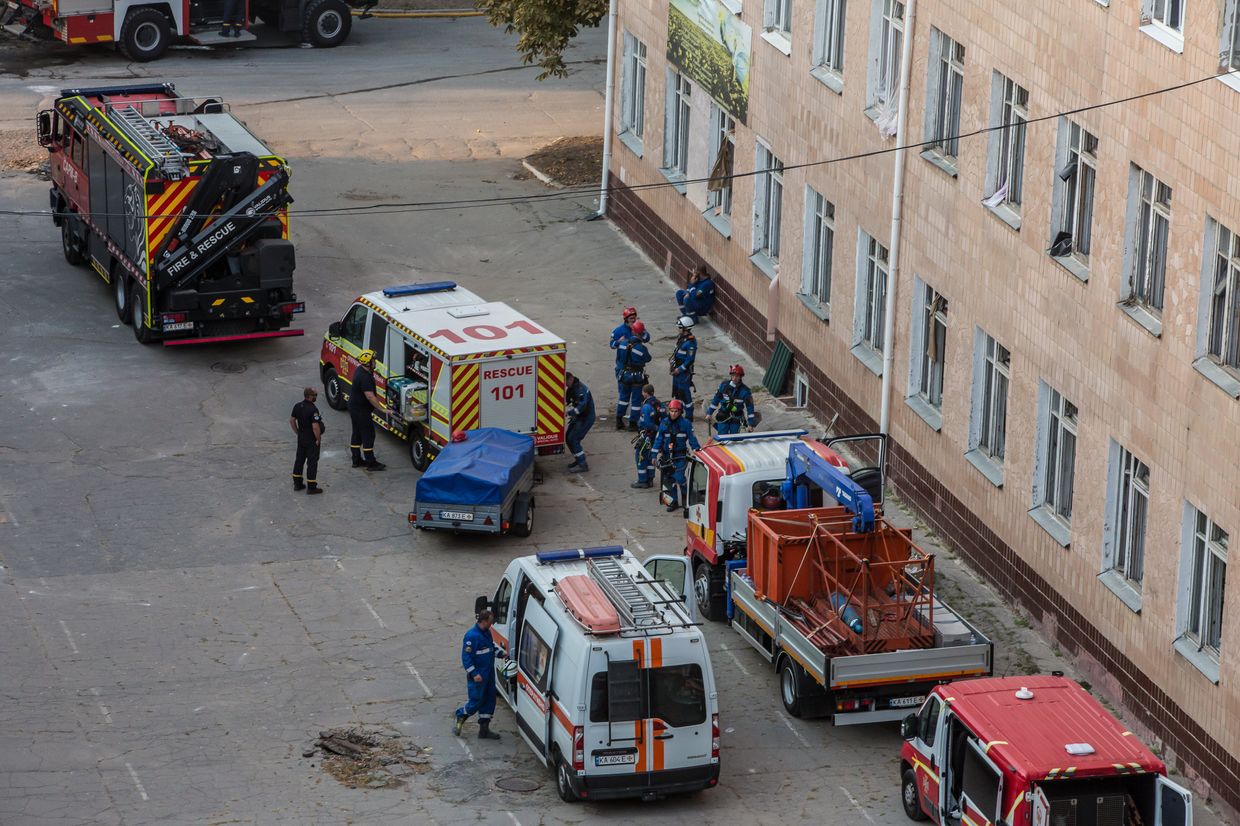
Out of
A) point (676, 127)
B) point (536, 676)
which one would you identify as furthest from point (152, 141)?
point (536, 676)

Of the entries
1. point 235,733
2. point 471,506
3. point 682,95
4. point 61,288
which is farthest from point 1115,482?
point 61,288

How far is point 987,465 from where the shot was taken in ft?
79.6

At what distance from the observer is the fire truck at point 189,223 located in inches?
1195

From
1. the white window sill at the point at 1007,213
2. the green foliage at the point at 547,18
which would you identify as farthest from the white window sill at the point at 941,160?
the green foliage at the point at 547,18

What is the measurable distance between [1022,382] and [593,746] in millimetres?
7321

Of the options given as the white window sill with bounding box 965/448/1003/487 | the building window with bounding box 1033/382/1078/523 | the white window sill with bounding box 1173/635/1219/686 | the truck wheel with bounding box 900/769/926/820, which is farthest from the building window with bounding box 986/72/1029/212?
the truck wheel with bounding box 900/769/926/820

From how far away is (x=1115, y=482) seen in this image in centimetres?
2134

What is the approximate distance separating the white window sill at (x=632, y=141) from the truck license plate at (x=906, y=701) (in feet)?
57.4

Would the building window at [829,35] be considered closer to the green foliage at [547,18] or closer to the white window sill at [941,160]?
the white window sill at [941,160]

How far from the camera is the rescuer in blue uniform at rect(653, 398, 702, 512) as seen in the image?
26.3 m

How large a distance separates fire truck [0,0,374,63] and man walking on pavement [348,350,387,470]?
68.8 ft

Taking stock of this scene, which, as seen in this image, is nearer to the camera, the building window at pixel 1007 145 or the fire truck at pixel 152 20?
the building window at pixel 1007 145

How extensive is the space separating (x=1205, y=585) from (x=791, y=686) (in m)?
4.24

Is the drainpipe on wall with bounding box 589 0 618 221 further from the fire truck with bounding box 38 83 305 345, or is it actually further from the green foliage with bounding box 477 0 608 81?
the fire truck with bounding box 38 83 305 345
